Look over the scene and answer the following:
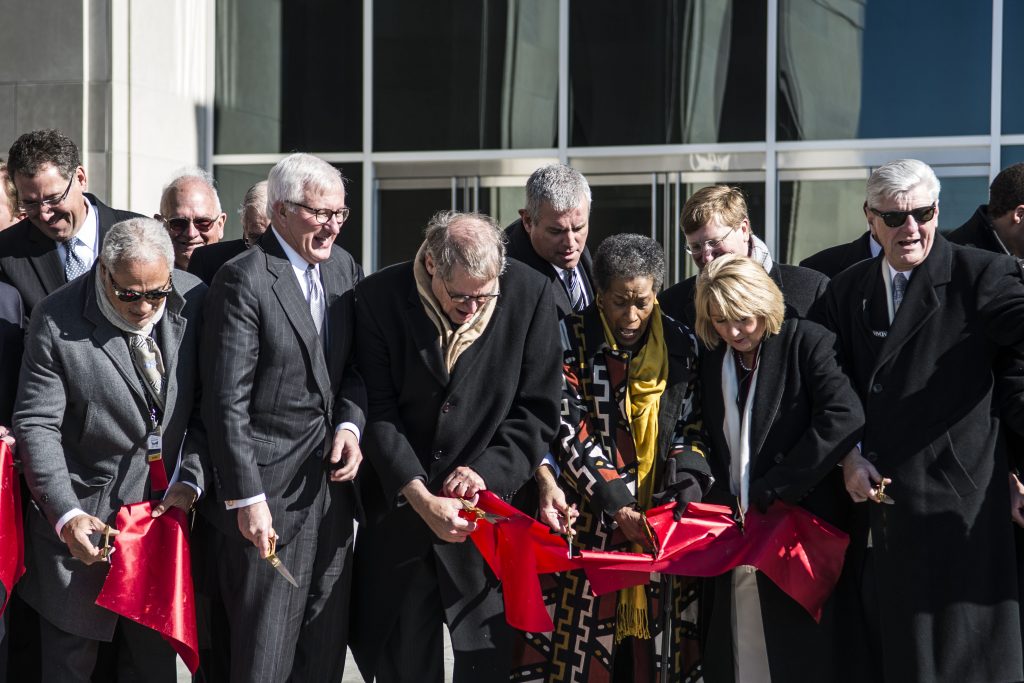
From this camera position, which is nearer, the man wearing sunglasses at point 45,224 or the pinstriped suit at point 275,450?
the pinstriped suit at point 275,450

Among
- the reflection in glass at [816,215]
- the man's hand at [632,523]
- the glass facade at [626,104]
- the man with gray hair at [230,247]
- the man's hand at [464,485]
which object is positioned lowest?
the man's hand at [632,523]

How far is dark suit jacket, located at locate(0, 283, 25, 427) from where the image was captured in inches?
173

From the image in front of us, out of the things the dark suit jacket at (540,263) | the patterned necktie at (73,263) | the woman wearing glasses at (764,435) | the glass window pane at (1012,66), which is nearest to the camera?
the woman wearing glasses at (764,435)

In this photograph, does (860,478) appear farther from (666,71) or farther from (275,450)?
(666,71)

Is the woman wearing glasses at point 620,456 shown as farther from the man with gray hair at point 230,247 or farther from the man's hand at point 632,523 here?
the man with gray hair at point 230,247

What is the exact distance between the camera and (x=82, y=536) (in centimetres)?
412

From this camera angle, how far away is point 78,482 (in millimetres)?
4277

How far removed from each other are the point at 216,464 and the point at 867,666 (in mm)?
2546

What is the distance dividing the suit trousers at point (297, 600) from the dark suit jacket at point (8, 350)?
0.96 meters

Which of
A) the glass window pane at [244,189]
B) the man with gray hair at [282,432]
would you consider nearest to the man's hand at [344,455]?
the man with gray hair at [282,432]

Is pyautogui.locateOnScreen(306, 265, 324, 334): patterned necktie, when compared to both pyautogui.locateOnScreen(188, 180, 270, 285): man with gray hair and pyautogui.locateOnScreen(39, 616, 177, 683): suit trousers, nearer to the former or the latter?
pyautogui.locateOnScreen(188, 180, 270, 285): man with gray hair

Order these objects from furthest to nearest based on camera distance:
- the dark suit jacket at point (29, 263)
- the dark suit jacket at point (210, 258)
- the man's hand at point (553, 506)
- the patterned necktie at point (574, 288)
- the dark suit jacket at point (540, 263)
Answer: the dark suit jacket at point (210, 258)
the patterned necktie at point (574, 288)
the dark suit jacket at point (540, 263)
the dark suit jacket at point (29, 263)
the man's hand at point (553, 506)

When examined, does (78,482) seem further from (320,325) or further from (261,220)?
(261,220)

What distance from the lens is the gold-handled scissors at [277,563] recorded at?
13.7 ft
